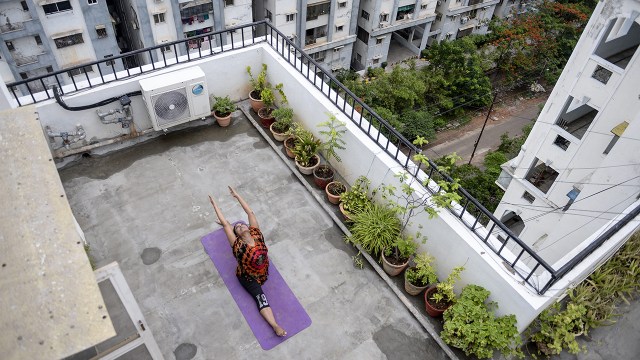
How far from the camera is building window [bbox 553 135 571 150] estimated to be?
43.5ft

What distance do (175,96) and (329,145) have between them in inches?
110

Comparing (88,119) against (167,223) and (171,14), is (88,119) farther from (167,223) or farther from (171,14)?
(171,14)

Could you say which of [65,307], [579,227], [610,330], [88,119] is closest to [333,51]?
[579,227]

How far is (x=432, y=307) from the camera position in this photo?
229 inches

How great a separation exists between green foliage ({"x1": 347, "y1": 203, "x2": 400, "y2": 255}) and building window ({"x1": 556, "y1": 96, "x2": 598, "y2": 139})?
31.1ft

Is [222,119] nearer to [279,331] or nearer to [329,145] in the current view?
[329,145]

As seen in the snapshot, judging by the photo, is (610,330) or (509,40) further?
(509,40)

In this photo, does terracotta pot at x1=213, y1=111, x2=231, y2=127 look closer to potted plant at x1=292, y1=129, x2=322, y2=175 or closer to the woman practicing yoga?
potted plant at x1=292, y1=129, x2=322, y2=175

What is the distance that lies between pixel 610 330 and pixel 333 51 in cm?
2124

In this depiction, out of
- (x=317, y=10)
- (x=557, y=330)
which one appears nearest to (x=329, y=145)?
(x=557, y=330)

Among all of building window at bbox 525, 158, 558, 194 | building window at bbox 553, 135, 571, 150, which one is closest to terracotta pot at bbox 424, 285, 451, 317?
building window at bbox 553, 135, 571, 150

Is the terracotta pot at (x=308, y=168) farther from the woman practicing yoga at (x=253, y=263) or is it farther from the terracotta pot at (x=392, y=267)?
the terracotta pot at (x=392, y=267)

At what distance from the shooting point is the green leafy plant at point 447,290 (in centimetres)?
564

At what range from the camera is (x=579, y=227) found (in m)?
12.9
